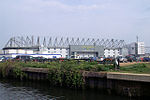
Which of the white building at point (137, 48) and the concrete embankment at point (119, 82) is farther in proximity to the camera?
the white building at point (137, 48)

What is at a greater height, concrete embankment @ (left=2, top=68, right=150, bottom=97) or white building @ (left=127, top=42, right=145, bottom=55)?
white building @ (left=127, top=42, right=145, bottom=55)

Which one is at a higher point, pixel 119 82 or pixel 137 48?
pixel 137 48

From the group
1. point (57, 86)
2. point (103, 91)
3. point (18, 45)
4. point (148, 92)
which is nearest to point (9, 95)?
point (57, 86)

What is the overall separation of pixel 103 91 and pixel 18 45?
397ft

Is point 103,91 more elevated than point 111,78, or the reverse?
point 111,78

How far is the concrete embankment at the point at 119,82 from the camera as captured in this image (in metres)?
17.8

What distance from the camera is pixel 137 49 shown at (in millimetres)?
180500

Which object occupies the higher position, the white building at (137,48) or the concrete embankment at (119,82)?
the white building at (137,48)

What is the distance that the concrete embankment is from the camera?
1784 centimetres

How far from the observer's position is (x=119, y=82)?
19.8 meters

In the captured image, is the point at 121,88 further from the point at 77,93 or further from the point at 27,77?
the point at 27,77

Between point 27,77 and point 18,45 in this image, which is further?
point 18,45

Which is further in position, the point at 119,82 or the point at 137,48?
the point at 137,48

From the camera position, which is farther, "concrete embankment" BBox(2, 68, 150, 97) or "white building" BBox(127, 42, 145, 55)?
"white building" BBox(127, 42, 145, 55)
